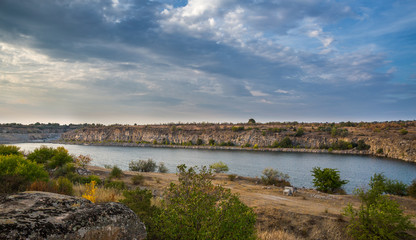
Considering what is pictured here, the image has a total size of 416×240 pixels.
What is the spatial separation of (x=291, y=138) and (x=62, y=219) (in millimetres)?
81995

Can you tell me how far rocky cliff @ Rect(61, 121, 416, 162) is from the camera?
193ft

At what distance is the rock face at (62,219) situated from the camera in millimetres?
2512

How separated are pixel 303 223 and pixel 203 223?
27.5 feet

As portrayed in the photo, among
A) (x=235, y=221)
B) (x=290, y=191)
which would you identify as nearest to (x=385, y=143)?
(x=290, y=191)

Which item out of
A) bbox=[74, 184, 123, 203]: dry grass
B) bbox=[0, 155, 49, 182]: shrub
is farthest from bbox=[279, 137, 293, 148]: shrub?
bbox=[0, 155, 49, 182]: shrub

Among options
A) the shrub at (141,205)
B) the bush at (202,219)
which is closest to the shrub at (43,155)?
the shrub at (141,205)

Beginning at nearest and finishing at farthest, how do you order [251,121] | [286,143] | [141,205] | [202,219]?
1. [202,219]
2. [141,205]
3. [286,143]
4. [251,121]

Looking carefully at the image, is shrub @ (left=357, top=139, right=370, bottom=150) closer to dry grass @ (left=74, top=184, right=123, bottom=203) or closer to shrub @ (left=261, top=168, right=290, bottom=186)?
shrub @ (left=261, top=168, right=290, bottom=186)

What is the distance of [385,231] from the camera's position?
8922 mm

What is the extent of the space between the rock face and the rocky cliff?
207 ft

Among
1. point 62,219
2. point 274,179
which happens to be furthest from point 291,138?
point 62,219

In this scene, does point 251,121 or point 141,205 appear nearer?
point 141,205

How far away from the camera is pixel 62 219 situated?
2.87 m

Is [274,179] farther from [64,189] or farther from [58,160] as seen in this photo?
[58,160]
